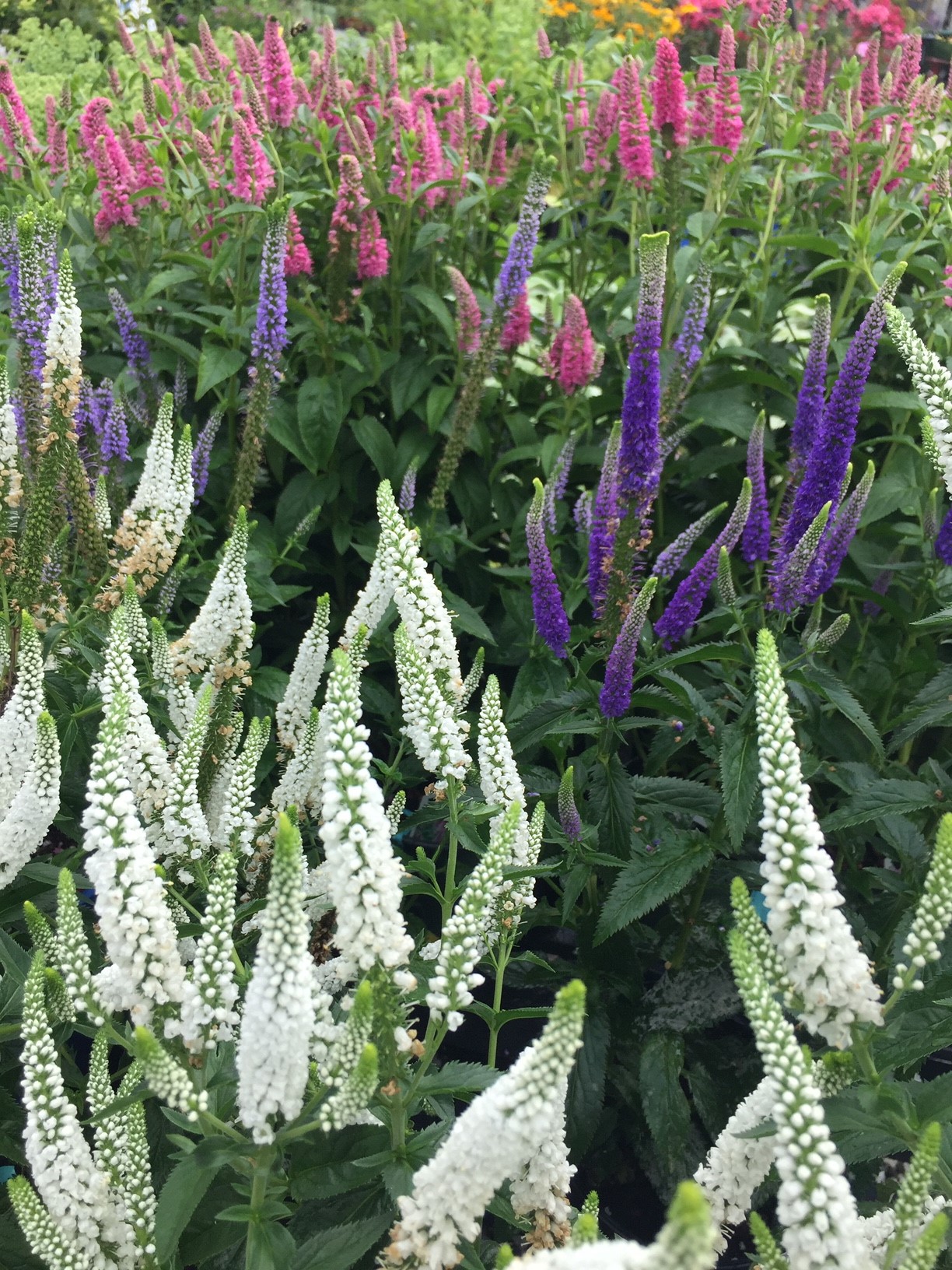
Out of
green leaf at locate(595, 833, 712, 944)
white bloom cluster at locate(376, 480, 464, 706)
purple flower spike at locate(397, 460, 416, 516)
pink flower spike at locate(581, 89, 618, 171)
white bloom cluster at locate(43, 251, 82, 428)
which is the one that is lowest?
green leaf at locate(595, 833, 712, 944)

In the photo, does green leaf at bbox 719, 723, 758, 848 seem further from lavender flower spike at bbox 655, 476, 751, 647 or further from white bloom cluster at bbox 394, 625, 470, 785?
white bloom cluster at bbox 394, 625, 470, 785

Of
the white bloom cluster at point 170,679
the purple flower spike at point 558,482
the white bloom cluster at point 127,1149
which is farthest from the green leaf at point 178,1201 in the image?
the purple flower spike at point 558,482

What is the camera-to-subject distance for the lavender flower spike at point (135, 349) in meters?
4.02

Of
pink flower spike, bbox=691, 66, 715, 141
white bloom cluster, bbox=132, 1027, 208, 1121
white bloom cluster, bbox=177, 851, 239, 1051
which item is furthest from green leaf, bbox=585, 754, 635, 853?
pink flower spike, bbox=691, 66, 715, 141

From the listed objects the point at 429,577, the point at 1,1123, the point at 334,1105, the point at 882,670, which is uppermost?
the point at 429,577

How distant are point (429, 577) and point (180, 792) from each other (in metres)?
0.72

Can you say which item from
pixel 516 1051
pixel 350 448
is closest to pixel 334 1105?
pixel 516 1051

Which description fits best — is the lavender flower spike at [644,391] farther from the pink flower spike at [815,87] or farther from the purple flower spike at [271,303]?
the pink flower spike at [815,87]

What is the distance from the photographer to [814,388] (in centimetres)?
330

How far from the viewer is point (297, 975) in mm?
1603

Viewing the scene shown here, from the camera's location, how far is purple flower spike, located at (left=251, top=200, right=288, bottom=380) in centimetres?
362

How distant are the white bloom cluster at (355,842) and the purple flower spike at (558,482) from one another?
72.9 inches

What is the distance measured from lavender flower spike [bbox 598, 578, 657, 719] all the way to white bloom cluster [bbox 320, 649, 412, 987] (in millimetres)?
1090

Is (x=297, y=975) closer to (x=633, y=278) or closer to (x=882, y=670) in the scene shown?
(x=882, y=670)
